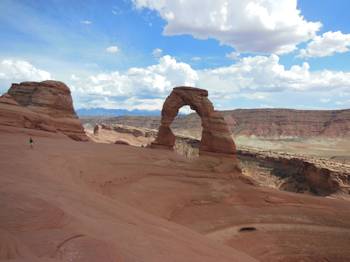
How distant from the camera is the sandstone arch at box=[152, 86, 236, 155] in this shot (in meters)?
28.9

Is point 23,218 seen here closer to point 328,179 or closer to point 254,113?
point 328,179

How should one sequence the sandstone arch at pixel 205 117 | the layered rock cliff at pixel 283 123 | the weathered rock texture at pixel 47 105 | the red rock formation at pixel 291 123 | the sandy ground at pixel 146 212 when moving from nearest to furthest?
the sandy ground at pixel 146 212, the sandstone arch at pixel 205 117, the weathered rock texture at pixel 47 105, the layered rock cliff at pixel 283 123, the red rock formation at pixel 291 123

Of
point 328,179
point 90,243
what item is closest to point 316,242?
point 90,243

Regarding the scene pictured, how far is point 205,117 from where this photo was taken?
98.5 ft

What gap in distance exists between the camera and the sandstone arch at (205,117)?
28.9 m

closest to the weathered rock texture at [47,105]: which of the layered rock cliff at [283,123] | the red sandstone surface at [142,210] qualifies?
the red sandstone surface at [142,210]

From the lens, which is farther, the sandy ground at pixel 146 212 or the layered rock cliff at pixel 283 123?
the layered rock cliff at pixel 283 123

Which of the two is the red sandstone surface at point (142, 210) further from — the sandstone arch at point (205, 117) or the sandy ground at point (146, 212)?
the sandstone arch at point (205, 117)

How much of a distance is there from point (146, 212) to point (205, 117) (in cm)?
1536

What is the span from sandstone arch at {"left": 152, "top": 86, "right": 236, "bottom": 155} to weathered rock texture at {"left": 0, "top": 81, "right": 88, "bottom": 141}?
1256cm

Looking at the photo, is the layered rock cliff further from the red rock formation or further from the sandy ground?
the sandy ground

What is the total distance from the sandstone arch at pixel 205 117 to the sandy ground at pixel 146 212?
1.57 meters

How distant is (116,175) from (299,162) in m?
40.0

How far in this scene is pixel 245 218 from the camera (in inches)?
878
